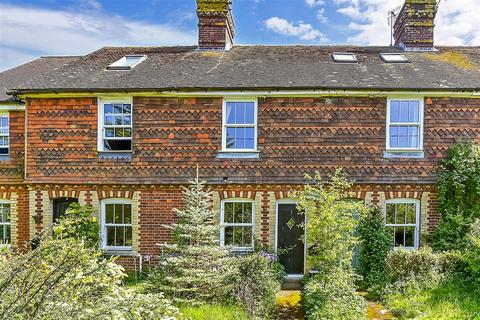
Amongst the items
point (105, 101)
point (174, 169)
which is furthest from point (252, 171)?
point (105, 101)

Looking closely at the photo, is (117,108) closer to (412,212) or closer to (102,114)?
(102,114)

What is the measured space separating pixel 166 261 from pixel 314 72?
7.91m

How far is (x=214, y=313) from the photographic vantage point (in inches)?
291

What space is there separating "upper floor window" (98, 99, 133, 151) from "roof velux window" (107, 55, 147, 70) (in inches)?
76.6

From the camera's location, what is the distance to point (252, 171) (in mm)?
11070

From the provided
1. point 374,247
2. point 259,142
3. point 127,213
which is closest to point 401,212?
point 374,247

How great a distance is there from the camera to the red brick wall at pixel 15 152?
11811 millimetres

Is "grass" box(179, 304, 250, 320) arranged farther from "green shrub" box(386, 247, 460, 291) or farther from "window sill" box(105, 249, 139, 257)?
"green shrub" box(386, 247, 460, 291)

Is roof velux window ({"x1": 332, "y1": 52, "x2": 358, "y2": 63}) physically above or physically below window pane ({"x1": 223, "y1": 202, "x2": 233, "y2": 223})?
above

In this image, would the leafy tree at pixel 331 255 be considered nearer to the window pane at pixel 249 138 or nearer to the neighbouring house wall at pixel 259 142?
the neighbouring house wall at pixel 259 142

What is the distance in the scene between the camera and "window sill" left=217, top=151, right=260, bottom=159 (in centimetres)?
1118

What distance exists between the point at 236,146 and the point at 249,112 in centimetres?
120

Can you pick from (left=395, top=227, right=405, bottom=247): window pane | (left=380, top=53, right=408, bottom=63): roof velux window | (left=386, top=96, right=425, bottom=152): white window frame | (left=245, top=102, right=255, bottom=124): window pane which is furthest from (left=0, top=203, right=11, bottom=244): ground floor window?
(left=380, top=53, right=408, bottom=63): roof velux window

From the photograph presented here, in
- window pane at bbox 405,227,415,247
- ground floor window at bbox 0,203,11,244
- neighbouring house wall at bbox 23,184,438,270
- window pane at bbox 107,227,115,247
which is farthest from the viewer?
ground floor window at bbox 0,203,11,244
